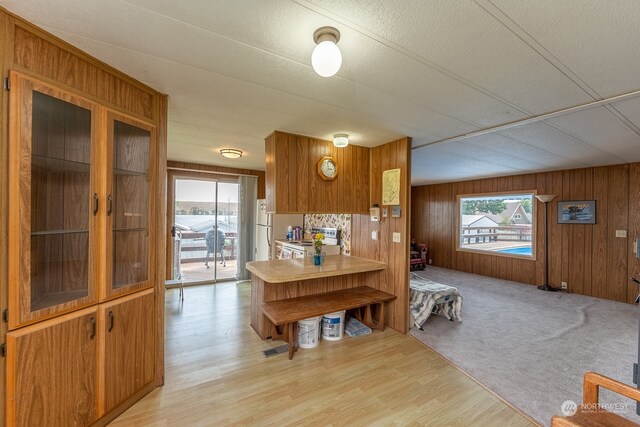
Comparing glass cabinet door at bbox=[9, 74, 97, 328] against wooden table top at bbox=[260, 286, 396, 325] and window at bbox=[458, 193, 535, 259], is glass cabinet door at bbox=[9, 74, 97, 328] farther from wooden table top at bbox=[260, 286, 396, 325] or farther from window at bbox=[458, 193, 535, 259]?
window at bbox=[458, 193, 535, 259]

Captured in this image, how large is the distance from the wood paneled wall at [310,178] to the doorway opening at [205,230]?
113 inches

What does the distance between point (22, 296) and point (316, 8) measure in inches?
80.7

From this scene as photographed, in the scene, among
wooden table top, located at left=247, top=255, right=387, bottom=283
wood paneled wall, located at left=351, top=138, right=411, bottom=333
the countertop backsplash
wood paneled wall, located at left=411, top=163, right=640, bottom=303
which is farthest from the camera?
wood paneled wall, located at left=411, top=163, right=640, bottom=303

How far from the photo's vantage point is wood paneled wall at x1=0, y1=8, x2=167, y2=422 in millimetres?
1316

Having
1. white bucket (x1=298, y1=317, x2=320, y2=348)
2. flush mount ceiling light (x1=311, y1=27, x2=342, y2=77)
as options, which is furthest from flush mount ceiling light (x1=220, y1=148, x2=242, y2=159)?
flush mount ceiling light (x1=311, y1=27, x2=342, y2=77)

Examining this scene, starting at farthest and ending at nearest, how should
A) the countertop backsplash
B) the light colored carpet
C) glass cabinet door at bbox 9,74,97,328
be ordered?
the countertop backsplash
the light colored carpet
glass cabinet door at bbox 9,74,97,328

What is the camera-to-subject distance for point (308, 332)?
2.93m

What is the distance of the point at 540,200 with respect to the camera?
17.7ft

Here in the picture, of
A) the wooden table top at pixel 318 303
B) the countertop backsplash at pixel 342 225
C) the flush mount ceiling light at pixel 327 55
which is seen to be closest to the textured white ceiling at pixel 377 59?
the flush mount ceiling light at pixel 327 55

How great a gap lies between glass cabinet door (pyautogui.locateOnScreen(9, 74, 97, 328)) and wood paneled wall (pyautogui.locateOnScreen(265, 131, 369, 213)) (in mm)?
1677

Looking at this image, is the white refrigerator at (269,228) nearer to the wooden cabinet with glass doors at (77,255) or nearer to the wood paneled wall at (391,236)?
the wood paneled wall at (391,236)

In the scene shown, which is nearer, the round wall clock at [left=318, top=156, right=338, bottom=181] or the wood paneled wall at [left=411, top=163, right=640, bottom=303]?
the round wall clock at [left=318, top=156, right=338, bottom=181]

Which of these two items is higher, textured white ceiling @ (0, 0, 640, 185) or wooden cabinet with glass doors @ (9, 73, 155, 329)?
textured white ceiling @ (0, 0, 640, 185)

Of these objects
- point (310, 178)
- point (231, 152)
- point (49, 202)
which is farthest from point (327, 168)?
point (49, 202)
